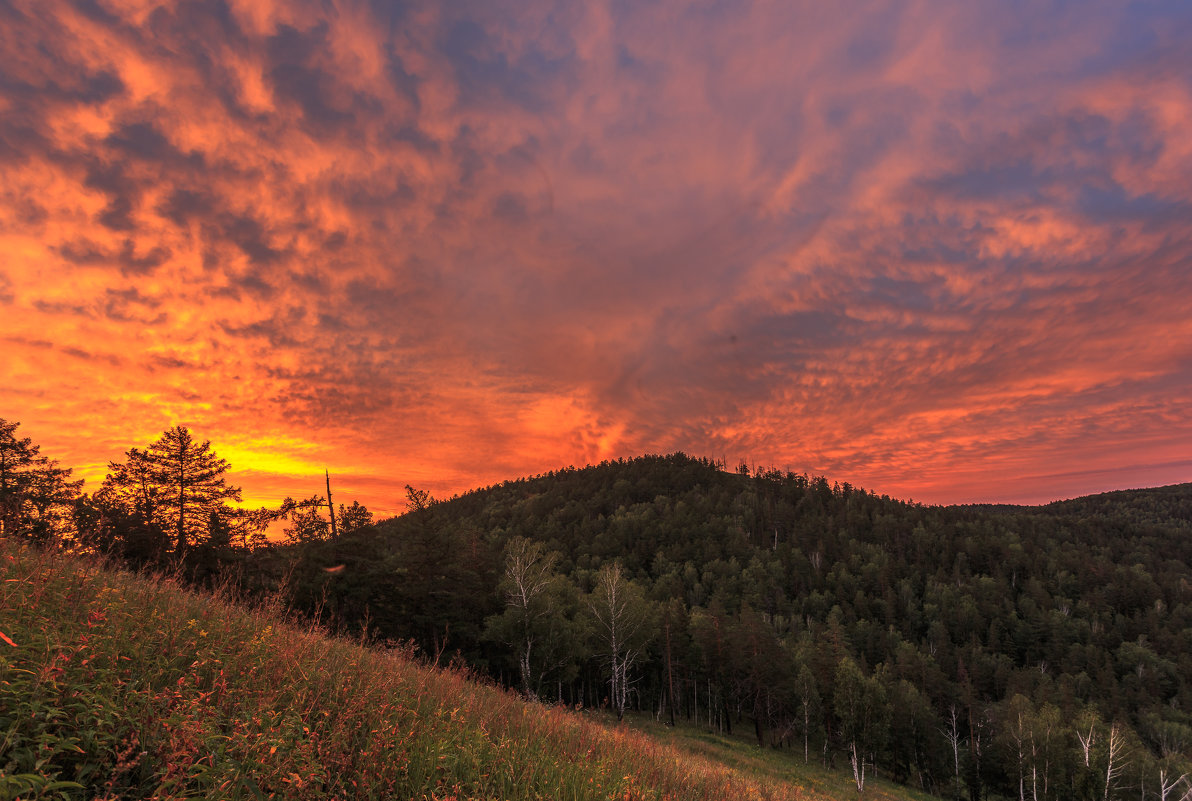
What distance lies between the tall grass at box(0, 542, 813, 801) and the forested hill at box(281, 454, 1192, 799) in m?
17.9

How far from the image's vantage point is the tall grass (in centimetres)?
406

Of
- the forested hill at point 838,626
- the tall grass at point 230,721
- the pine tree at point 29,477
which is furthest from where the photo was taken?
the forested hill at point 838,626

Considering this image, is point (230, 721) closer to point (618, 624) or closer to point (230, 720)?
point (230, 720)

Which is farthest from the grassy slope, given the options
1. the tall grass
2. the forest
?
the forest

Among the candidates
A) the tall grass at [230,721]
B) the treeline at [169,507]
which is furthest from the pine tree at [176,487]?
the tall grass at [230,721]

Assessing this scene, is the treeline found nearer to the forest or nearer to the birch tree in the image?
the forest

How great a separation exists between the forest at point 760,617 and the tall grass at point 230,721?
2688 mm

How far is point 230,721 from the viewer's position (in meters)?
5.05

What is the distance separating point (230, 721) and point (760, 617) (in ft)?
284

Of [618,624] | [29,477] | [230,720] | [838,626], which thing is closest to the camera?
[230,720]

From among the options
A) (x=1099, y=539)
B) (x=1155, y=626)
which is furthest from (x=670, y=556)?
(x=1099, y=539)

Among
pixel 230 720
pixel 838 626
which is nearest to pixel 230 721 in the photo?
pixel 230 720

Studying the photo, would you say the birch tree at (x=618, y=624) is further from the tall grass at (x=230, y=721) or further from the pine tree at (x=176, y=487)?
the tall grass at (x=230, y=721)

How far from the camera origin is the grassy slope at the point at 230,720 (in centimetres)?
407
